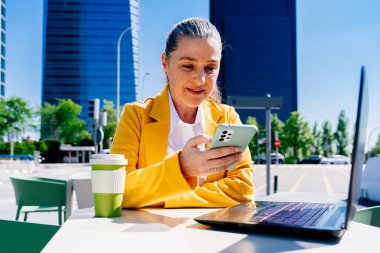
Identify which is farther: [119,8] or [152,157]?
[119,8]

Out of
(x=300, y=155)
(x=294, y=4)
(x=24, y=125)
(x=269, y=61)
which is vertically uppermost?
(x=294, y=4)

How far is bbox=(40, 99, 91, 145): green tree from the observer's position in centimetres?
4306

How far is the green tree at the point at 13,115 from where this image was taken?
29.7 meters

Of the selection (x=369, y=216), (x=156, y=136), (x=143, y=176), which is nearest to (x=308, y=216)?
(x=143, y=176)

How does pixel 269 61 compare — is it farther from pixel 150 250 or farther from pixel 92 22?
pixel 150 250

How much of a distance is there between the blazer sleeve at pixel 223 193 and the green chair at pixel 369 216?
0.48 m

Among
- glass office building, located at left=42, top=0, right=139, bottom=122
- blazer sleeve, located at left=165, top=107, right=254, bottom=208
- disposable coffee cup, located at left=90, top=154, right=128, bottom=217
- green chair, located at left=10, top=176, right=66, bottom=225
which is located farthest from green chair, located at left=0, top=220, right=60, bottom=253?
glass office building, located at left=42, top=0, right=139, bottom=122

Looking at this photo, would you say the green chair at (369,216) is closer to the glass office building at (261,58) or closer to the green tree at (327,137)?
the green tree at (327,137)

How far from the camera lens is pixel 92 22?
80.6 m

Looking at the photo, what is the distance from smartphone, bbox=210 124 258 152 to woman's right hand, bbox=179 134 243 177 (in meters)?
0.02

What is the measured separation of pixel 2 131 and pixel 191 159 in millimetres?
31901

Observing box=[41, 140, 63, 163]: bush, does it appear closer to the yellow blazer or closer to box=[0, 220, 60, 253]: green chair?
the yellow blazer

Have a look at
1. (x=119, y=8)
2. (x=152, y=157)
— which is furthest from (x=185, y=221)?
(x=119, y=8)

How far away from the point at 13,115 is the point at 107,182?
32.2 metres
